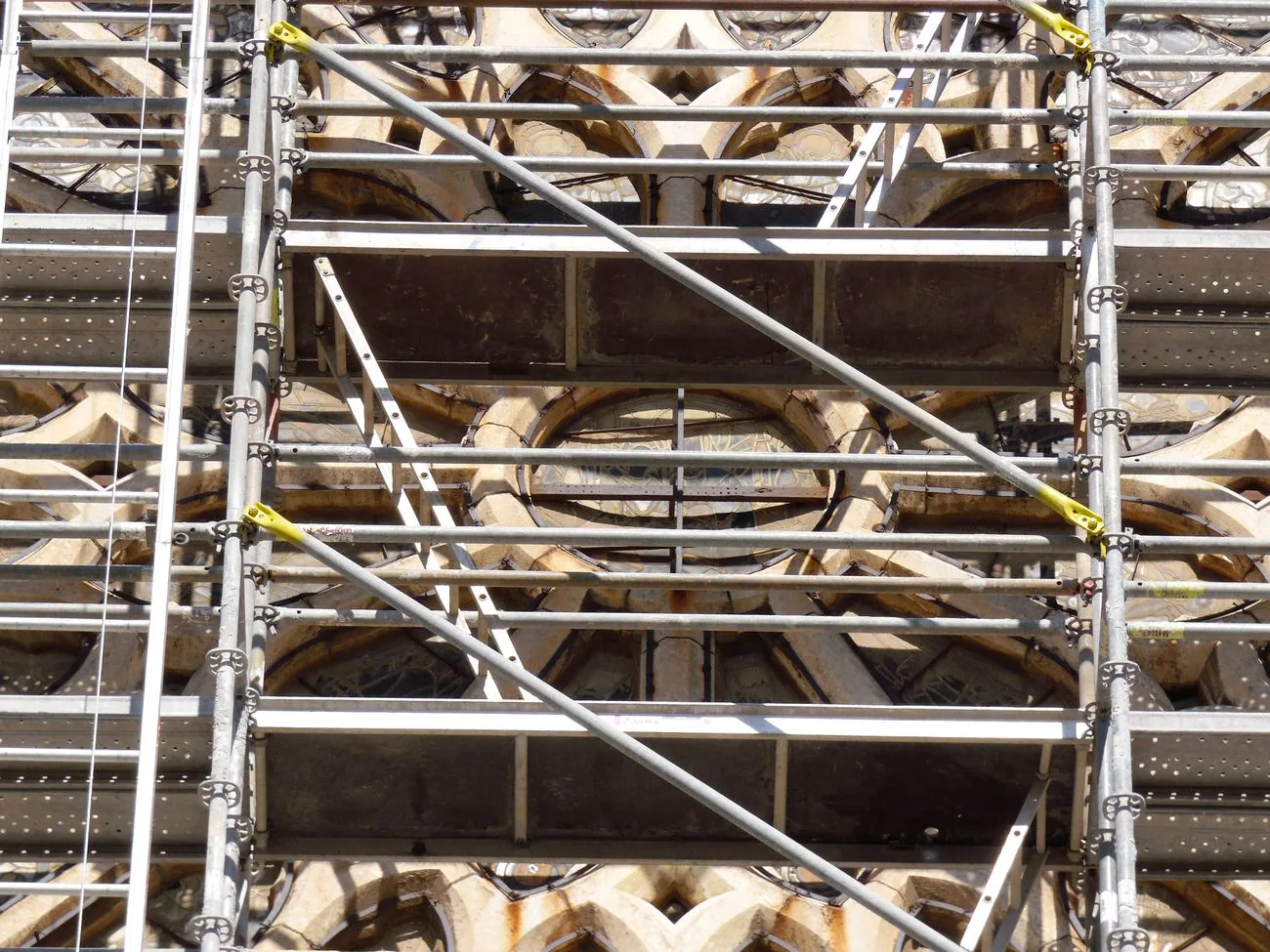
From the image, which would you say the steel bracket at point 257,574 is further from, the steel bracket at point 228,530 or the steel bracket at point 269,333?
the steel bracket at point 269,333

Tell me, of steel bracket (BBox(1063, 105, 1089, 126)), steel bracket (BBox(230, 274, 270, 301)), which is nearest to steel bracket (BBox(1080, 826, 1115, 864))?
steel bracket (BBox(1063, 105, 1089, 126))

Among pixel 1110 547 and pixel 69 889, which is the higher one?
pixel 1110 547

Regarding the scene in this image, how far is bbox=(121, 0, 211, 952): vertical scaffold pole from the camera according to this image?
9.34 metres

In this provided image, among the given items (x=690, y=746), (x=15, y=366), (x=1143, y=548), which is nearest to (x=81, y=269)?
(x=15, y=366)

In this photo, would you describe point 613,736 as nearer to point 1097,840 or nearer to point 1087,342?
point 1097,840

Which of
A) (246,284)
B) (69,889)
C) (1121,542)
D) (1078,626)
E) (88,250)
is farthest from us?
(88,250)

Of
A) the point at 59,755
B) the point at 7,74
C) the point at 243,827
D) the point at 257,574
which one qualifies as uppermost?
the point at 7,74

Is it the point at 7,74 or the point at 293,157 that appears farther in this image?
the point at 293,157

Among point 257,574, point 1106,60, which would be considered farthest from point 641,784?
point 1106,60

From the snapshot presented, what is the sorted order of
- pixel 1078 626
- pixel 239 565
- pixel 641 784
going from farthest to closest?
1. pixel 641 784
2. pixel 1078 626
3. pixel 239 565

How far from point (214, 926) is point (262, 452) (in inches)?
80.1

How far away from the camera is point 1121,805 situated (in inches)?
386

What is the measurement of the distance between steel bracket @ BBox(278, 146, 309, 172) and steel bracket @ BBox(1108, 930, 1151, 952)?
4.68m

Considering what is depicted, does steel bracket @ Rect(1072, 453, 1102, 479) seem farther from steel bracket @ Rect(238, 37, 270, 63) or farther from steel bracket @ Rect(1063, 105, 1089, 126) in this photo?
steel bracket @ Rect(238, 37, 270, 63)
